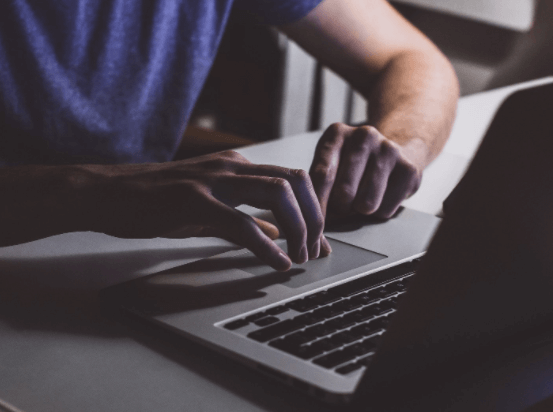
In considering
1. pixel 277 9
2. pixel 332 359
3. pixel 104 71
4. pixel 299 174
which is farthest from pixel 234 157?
pixel 277 9

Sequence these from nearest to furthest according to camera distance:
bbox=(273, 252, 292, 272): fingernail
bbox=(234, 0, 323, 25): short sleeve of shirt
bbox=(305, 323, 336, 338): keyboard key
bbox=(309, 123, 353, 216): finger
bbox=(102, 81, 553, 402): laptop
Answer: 1. bbox=(102, 81, 553, 402): laptop
2. bbox=(305, 323, 336, 338): keyboard key
3. bbox=(273, 252, 292, 272): fingernail
4. bbox=(309, 123, 353, 216): finger
5. bbox=(234, 0, 323, 25): short sleeve of shirt

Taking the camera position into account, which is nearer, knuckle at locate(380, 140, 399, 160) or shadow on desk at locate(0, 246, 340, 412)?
shadow on desk at locate(0, 246, 340, 412)

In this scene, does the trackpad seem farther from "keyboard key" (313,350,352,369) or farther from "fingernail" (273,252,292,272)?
"keyboard key" (313,350,352,369)

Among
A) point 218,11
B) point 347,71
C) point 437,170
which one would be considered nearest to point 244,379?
point 437,170

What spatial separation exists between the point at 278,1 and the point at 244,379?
89cm

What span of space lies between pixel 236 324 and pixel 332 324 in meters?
0.07

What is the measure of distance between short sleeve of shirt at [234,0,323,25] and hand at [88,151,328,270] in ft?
2.12

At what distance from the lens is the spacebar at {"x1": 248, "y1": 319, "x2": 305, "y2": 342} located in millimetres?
434

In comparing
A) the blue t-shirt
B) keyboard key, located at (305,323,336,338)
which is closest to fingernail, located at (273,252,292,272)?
keyboard key, located at (305,323,336,338)

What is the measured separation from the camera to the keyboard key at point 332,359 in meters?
0.40

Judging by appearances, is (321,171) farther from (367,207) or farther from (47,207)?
(47,207)

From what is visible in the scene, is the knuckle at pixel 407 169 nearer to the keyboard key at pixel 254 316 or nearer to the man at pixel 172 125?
the man at pixel 172 125

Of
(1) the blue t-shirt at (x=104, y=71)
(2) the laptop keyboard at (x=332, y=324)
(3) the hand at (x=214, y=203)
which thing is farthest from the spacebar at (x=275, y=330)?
(1) the blue t-shirt at (x=104, y=71)

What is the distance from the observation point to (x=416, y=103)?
1.10 metres
